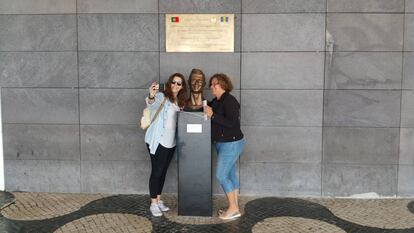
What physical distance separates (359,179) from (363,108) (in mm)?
1013

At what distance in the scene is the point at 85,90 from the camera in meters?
6.23

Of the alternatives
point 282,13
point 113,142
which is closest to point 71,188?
point 113,142

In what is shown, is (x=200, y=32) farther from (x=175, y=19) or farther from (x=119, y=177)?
(x=119, y=177)

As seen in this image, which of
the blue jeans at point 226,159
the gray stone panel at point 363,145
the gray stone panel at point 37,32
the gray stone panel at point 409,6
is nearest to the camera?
the blue jeans at point 226,159

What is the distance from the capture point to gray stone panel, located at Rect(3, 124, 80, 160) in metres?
6.34

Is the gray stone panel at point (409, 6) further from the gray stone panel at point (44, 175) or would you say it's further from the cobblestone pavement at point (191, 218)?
the gray stone panel at point (44, 175)

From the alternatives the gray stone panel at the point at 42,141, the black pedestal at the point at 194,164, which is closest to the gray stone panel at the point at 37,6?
the gray stone panel at the point at 42,141

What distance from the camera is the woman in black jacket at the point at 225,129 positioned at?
5117mm

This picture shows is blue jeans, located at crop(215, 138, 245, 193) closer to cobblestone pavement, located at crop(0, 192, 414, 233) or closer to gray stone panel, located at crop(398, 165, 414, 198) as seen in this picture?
cobblestone pavement, located at crop(0, 192, 414, 233)

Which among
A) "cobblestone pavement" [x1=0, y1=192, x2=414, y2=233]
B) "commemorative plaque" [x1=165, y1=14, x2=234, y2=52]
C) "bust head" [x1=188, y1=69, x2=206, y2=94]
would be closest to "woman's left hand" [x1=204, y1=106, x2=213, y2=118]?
"bust head" [x1=188, y1=69, x2=206, y2=94]

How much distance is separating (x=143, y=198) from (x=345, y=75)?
10.9 ft

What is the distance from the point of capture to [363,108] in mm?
6016

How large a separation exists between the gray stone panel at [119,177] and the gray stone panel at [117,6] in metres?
2.18

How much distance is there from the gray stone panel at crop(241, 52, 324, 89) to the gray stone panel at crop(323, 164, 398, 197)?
1.25m
